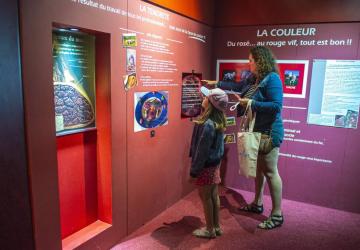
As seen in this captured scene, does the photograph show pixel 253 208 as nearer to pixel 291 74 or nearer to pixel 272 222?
pixel 272 222

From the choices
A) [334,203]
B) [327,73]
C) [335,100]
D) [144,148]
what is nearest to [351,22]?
[327,73]

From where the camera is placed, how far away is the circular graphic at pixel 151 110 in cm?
277

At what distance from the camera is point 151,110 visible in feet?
9.56

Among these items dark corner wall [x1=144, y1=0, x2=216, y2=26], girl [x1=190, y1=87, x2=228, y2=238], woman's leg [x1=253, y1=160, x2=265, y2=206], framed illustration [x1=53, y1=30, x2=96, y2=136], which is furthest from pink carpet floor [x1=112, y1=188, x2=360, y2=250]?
dark corner wall [x1=144, y1=0, x2=216, y2=26]

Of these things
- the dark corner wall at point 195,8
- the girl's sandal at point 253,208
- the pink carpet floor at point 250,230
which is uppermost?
the dark corner wall at point 195,8

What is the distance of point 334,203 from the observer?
3562mm

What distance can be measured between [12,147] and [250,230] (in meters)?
2.26

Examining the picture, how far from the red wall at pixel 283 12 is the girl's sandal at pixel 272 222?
7.23 feet

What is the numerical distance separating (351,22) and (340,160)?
1.54m

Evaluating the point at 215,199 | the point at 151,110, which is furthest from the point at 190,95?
the point at 215,199

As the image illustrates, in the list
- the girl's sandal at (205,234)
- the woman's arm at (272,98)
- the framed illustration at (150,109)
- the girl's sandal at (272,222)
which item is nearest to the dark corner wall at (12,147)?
the framed illustration at (150,109)

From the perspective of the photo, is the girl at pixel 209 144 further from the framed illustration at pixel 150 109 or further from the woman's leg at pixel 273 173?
the woman's leg at pixel 273 173

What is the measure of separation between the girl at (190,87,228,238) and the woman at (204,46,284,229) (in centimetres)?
52

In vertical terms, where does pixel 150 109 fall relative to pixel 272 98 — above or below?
below
